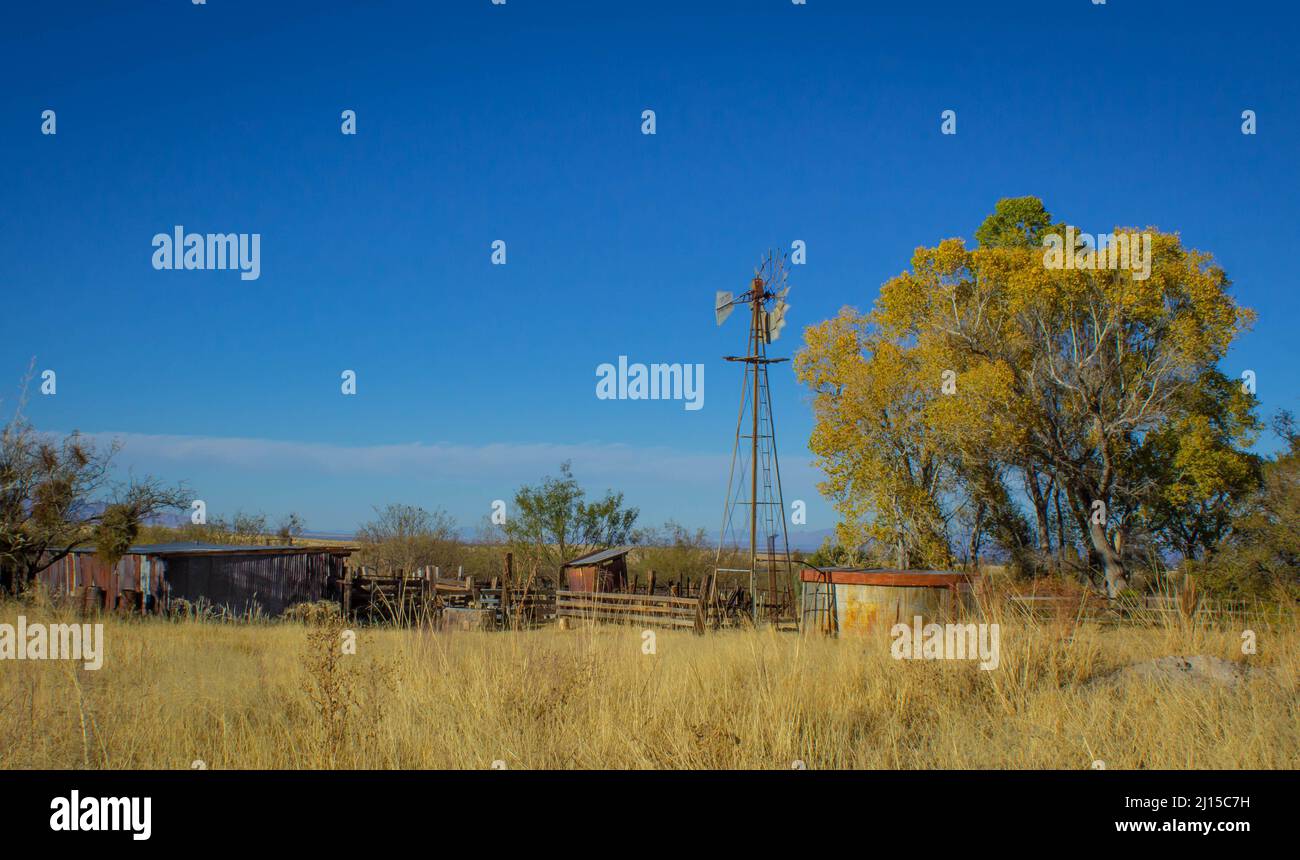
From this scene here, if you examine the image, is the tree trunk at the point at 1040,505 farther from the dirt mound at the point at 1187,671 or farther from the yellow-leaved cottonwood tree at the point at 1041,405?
the dirt mound at the point at 1187,671

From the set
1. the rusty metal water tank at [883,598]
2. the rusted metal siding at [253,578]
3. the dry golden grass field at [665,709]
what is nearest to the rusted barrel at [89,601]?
the rusted metal siding at [253,578]

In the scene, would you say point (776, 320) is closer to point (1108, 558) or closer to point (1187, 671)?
point (1108, 558)

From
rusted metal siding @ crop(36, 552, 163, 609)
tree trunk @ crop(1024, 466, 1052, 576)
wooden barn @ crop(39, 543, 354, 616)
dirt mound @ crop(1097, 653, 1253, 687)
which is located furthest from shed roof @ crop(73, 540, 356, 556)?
dirt mound @ crop(1097, 653, 1253, 687)

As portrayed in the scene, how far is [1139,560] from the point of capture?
25344mm

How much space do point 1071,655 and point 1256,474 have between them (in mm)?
19705

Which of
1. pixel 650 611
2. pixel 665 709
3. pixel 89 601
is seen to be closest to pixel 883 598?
pixel 650 611

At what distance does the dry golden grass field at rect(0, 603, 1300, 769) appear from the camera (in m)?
6.20

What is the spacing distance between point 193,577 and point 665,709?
2484 centimetres

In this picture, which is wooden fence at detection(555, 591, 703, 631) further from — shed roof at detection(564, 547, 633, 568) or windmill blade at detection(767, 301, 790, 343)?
shed roof at detection(564, 547, 633, 568)

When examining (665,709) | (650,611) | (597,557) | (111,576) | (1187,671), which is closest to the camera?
(665,709)

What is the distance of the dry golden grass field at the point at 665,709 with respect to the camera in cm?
620

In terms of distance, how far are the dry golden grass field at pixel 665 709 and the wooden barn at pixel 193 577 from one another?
1858 cm

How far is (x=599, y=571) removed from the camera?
3634 cm
